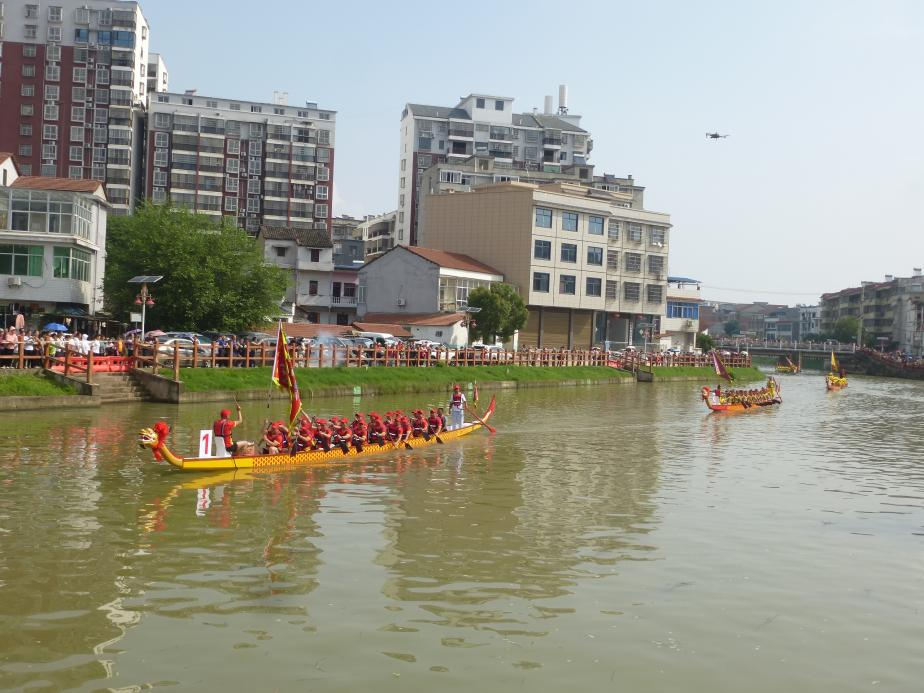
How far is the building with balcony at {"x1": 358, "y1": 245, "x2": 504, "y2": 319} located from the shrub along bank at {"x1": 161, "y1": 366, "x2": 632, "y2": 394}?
13181 millimetres

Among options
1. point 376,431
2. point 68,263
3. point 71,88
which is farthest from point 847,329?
point 376,431

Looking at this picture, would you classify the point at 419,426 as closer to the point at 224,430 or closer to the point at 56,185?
the point at 224,430

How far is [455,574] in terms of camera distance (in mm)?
15195

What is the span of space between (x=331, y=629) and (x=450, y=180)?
102 m

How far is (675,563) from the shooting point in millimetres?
16359

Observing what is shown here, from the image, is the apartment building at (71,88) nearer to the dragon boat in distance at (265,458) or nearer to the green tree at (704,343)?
the green tree at (704,343)

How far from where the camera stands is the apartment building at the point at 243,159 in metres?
107

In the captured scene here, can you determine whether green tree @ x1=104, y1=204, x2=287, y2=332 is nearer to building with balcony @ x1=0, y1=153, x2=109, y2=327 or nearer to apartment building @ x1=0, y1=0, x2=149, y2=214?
building with balcony @ x1=0, y1=153, x2=109, y2=327

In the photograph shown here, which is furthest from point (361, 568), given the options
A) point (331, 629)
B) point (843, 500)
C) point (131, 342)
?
point (131, 342)

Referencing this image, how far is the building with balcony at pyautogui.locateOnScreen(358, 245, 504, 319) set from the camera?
76438 mm

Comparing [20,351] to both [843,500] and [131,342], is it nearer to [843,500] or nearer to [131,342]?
[131,342]

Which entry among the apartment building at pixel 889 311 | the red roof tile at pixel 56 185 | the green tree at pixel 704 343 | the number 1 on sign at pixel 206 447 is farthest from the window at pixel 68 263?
the apartment building at pixel 889 311

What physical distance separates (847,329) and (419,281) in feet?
312

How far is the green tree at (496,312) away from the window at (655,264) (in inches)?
907
